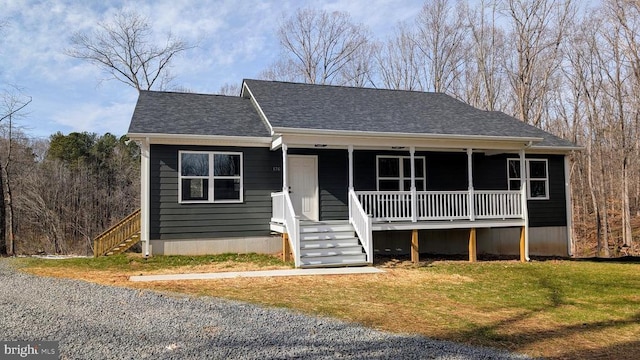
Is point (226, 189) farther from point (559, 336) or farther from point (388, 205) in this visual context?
point (559, 336)

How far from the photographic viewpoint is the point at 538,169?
49.1ft

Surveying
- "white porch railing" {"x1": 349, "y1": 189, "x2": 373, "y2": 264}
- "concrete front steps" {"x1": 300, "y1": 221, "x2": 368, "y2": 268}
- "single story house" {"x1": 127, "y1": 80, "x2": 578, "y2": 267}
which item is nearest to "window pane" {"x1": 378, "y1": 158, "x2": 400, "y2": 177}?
"single story house" {"x1": 127, "y1": 80, "x2": 578, "y2": 267}

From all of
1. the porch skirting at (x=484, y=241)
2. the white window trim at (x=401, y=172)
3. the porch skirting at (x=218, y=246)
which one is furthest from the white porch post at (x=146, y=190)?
the porch skirting at (x=484, y=241)

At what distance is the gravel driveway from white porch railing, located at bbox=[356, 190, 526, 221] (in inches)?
242

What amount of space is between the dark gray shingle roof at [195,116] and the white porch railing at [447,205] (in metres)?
3.63

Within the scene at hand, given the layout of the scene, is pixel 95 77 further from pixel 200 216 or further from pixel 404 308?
pixel 404 308

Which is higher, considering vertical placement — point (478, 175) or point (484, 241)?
point (478, 175)

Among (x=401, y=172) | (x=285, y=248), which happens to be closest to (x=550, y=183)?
(x=401, y=172)

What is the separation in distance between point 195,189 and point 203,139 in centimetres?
Answer: 132

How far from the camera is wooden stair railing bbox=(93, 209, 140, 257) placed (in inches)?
476

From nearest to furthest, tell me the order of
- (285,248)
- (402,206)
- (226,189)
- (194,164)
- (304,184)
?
(285,248)
(402,206)
(194,164)
(226,189)
(304,184)

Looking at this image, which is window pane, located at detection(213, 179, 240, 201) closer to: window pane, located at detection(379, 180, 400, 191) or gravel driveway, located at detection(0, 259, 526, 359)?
window pane, located at detection(379, 180, 400, 191)

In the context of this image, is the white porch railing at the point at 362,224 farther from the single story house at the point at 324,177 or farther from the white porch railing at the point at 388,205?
the white porch railing at the point at 388,205

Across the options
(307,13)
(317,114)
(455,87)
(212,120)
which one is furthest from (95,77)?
(455,87)
